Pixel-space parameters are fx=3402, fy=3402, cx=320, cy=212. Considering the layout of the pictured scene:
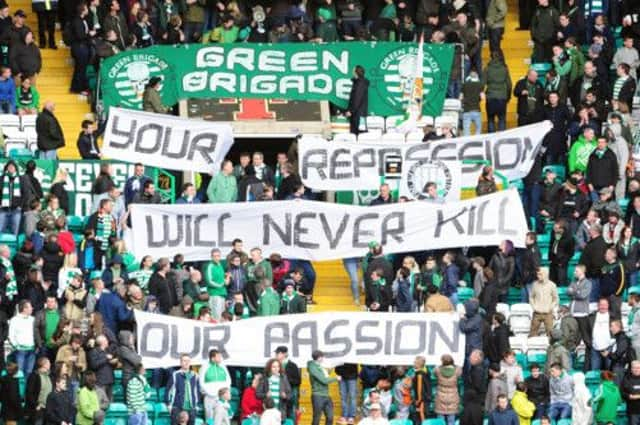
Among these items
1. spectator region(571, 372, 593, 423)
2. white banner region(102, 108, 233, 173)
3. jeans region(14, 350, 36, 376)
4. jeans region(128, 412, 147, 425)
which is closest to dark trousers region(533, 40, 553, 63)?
white banner region(102, 108, 233, 173)

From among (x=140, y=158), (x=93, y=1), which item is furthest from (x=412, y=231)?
(x=93, y=1)

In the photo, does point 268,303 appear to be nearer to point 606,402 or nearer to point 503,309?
point 503,309

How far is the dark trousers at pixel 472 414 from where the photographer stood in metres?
48.7

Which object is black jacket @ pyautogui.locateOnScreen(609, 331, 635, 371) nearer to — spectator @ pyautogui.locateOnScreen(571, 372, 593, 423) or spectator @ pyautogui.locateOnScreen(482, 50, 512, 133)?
spectator @ pyautogui.locateOnScreen(571, 372, 593, 423)

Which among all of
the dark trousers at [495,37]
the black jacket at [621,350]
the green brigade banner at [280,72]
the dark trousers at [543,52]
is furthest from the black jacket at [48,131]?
the black jacket at [621,350]

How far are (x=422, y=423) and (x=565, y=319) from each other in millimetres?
2823

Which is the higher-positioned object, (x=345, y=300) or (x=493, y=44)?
(x=493, y=44)

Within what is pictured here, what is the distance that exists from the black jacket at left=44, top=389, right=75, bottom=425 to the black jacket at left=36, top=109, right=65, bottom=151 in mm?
7108

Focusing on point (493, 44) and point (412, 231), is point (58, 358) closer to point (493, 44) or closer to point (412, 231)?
point (412, 231)

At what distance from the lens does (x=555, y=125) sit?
5497 centimetres

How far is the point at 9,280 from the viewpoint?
165 ft

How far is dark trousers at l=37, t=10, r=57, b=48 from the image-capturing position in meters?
58.7

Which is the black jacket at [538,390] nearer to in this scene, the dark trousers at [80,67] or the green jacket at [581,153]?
the green jacket at [581,153]

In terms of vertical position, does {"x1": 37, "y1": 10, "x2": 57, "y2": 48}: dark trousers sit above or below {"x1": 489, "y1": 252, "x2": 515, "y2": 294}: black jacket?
above
